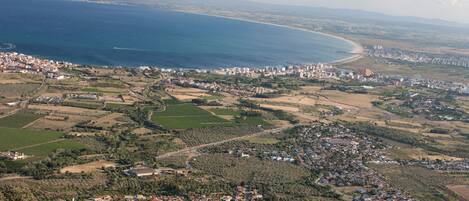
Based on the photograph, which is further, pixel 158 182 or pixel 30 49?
pixel 30 49

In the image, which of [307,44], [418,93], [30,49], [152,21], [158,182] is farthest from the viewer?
[152,21]

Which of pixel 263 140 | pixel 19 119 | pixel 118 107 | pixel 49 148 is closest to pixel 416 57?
pixel 263 140

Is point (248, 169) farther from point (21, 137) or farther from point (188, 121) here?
point (21, 137)

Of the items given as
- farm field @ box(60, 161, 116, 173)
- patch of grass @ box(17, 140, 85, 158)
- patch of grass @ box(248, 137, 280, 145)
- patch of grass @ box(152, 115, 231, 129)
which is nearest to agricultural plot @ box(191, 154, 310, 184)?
patch of grass @ box(248, 137, 280, 145)

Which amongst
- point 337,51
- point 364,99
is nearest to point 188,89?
point 364,99

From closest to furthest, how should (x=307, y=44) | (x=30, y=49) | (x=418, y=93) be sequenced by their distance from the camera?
(x=418, y=93) → (x=30, y=49) → (x=307, y=44)

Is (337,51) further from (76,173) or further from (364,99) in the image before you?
(76,173)

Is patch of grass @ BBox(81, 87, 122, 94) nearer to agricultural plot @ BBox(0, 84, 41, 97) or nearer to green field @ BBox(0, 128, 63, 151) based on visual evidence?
agricultural plot @ BBox(0, 84, 41, 97)
